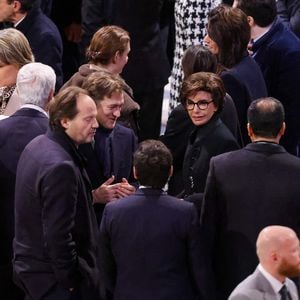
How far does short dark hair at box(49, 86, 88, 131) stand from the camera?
494cm

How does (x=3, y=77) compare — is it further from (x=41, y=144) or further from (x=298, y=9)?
(x=298, y=9)

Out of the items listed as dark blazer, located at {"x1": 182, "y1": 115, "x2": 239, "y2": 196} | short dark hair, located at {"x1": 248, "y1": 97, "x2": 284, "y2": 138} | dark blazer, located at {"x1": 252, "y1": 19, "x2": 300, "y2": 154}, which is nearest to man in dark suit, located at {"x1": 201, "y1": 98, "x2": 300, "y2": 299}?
short dark hair, located at {"x1": 248, "y1": 97, "x2": 284, "y2": 138}

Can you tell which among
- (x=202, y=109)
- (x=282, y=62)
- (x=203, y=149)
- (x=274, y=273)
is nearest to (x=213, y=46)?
(x=282, y=62)

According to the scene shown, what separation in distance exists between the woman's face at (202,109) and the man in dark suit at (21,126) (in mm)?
740

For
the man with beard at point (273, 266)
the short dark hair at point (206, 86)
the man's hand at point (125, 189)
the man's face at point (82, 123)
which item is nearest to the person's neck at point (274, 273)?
the man with beard at point (273, 266)

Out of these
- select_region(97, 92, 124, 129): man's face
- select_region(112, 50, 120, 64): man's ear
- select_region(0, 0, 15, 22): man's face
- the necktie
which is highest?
select_region(0, 0, 15, 22): man's face

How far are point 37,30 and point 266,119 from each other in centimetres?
258

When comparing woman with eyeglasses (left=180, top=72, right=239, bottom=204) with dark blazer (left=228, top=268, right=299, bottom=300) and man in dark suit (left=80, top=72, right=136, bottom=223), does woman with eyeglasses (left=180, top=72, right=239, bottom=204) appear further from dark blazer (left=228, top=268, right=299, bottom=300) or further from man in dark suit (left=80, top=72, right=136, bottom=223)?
dark blazer (left=228, top=268, right=299, bottom=300)

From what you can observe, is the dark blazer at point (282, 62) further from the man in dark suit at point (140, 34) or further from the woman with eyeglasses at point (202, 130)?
the woman with eyeglasses at point (202, 130)

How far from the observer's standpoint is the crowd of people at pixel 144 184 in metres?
4.80

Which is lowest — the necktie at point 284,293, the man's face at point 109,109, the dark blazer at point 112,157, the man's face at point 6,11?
the necktie at point 284,293

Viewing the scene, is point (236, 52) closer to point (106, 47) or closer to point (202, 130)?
point (106, 47)

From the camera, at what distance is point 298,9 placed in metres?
7.77

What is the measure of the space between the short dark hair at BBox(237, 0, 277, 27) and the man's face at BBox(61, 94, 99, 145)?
2.05 meters
